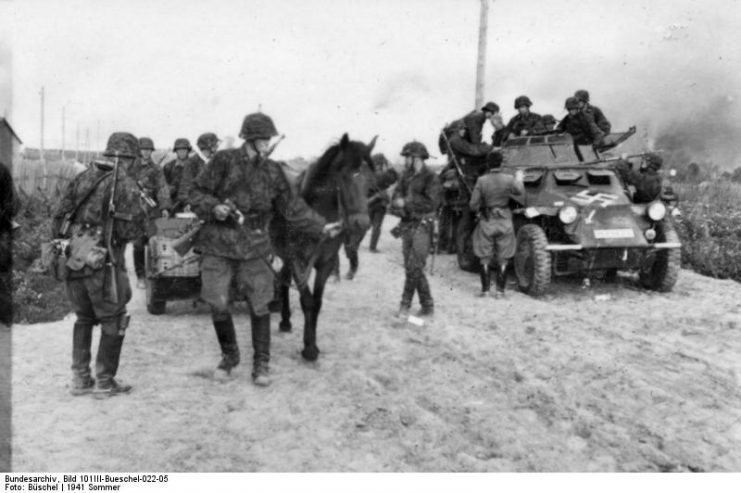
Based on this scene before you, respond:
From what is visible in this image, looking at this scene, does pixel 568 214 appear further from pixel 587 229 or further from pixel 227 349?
pixel 227 349

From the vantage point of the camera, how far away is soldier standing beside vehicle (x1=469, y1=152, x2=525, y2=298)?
9406 mm

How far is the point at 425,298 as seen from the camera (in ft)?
26.8

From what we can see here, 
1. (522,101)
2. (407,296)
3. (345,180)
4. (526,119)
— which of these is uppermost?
(522,101)

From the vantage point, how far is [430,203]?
314 inches

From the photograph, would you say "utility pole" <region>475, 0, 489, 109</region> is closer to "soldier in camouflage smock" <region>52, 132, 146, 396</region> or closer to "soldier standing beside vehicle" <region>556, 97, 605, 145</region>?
"soldier standing beside vehicle" <region>556, 97, 605, 145</region>

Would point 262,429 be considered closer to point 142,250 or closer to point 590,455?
point 590,455

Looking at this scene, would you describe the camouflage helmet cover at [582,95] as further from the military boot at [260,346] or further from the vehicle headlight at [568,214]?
the military boot at [260,346]

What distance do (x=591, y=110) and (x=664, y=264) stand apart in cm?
367

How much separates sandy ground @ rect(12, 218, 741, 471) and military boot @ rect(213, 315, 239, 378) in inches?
4.4

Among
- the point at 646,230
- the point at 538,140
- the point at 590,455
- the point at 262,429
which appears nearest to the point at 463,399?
the point at 590,455

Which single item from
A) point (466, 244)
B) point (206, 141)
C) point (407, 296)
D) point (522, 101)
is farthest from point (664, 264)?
point (206, 141)

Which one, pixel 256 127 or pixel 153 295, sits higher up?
pixel 256 127

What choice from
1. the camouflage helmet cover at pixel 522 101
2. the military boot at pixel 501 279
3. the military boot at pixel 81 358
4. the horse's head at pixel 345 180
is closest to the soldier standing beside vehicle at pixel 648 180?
the military boot at pixel 501 279

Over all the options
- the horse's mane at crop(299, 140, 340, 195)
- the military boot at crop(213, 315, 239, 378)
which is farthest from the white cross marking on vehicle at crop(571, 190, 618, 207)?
the military boot at crop(213, 315, 239, 378)
